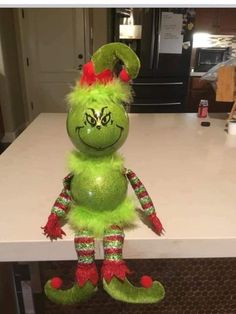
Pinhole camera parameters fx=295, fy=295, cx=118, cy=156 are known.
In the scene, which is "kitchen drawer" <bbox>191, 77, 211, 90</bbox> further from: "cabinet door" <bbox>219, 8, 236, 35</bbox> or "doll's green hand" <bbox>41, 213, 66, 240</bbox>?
"doll's green hand" <bbox>41, 213, 66, 240</bbox>

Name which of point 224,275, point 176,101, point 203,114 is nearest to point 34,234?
point 224,275

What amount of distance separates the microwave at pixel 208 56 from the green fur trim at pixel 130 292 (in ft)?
10.4

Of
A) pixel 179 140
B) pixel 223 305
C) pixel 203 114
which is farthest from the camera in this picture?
pixel 203 114

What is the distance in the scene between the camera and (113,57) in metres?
0.50

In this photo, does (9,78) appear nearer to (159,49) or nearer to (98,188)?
(159,49)

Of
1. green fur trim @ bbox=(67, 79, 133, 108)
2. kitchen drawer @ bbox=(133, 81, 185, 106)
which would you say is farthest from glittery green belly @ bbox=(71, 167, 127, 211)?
kitchen drawer @ bbox=(133, 81, 185, 106)

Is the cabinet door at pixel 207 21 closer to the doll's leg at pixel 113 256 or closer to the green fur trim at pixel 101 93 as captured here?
the green fur trim at pixel 101 93

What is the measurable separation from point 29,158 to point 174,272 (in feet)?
1.97

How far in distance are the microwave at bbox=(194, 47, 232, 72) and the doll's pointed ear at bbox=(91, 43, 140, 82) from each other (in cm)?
307

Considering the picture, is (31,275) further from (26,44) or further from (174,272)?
(26,44)

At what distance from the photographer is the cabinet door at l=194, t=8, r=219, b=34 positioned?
10.7 feet

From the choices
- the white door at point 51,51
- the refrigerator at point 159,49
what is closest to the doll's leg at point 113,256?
the refrigerator at point 159,49

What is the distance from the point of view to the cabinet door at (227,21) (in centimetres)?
329

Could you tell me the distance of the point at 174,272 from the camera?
95 centimetres
